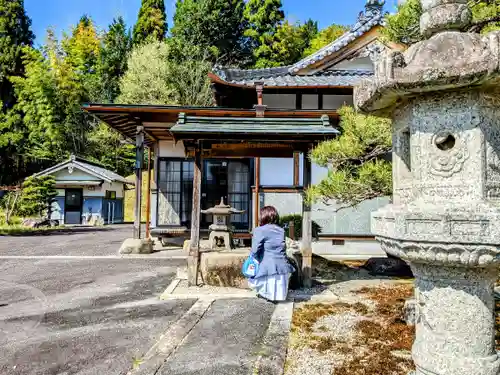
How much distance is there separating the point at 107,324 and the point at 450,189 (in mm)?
4414

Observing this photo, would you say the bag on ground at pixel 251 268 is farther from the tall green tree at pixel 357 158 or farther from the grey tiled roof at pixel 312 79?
the grey tiled roof at pixel 312 79

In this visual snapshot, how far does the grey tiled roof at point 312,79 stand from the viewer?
1134 cm

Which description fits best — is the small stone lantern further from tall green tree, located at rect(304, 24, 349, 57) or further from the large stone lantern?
tall green tree, located at rect(304, 24, 349, 57)

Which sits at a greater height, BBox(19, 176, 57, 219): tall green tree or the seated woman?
BBox(19, 176, 57, 219): tall green tree

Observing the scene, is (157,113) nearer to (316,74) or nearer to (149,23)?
(316,74)

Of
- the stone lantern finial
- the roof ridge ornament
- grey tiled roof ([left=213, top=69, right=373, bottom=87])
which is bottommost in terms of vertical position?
the stone lantern finial

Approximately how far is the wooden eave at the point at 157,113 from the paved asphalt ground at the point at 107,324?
4443 millimetres

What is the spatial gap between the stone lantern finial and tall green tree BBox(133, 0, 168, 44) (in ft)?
119

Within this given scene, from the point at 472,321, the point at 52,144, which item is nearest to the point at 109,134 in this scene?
the point at 52,144

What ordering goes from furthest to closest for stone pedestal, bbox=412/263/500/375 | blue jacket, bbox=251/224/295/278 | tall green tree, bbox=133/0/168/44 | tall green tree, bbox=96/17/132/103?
tall green tree, bbox=133/0/168/44
tall green tree, bbox=96/17/132/103
blue jacket, bbox=251/224/295/278
stone pedestal, bbox=412/263/500/375

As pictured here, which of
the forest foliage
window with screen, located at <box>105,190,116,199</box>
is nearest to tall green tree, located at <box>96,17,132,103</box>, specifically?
the forest foliage

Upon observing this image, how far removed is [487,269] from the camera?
2473 millimetres

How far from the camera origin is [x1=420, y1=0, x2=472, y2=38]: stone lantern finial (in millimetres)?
2641

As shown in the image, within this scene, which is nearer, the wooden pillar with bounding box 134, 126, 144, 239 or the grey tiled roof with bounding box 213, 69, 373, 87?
the wooden pillar with bounding box 134, 126, 144, 239
